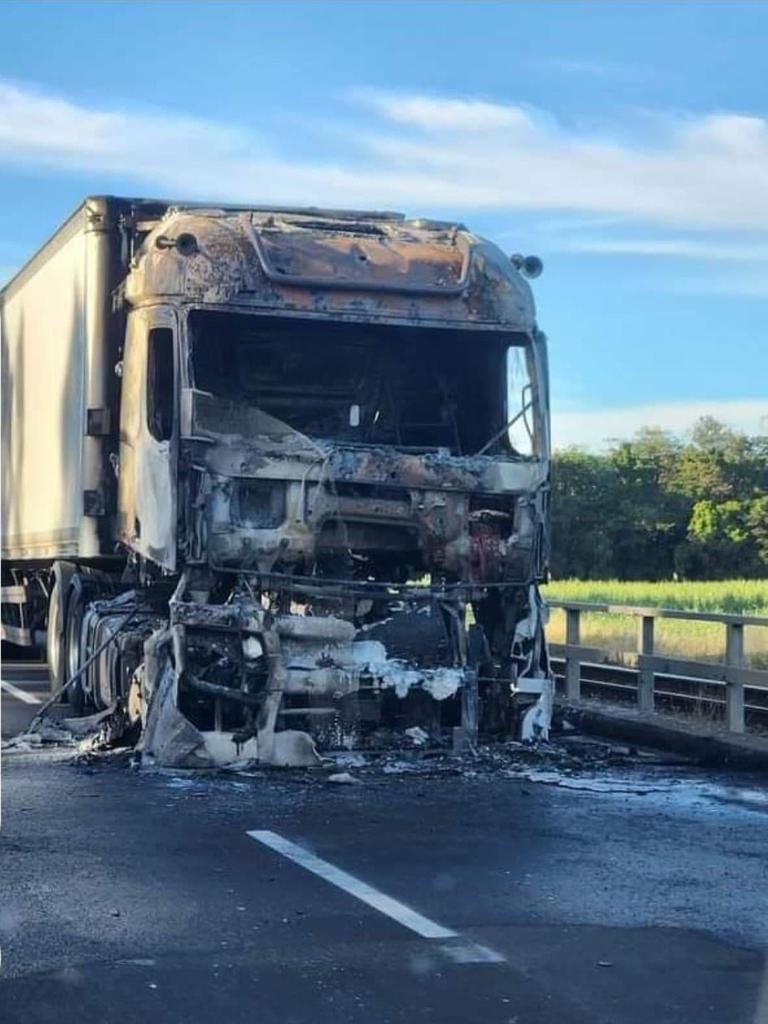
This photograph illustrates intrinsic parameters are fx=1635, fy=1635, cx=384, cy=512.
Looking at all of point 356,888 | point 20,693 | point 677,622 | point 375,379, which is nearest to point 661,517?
point 677,622

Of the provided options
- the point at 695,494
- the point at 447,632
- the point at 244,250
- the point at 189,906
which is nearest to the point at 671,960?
the point at 189,906

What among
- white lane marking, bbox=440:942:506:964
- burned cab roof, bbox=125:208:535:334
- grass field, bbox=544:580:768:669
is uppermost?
burned cab roof, bbox=125:208:535:334

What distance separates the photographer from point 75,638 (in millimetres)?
15008

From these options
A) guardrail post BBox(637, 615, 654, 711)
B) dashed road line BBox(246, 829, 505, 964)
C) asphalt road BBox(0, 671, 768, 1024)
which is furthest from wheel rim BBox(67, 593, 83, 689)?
dashed road line BBox(246, 829, 505, 964)

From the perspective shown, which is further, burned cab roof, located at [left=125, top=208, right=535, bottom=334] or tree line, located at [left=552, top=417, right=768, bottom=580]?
tree line, located at [left=552, top=417, right=768, bottom=580]

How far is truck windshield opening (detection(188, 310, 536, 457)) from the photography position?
1191 centimetres

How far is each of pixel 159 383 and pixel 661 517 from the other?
2212 inches

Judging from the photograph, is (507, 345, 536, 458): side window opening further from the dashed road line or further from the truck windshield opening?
the dashed road line

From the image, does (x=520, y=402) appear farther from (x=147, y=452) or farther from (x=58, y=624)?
(x=58, y=624)

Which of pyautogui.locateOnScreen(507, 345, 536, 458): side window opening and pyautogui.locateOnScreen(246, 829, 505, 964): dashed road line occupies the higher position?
pyautogui.locateOnScreen(507, 345, 536, 458): side window opening

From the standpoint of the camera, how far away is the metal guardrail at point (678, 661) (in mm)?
12148

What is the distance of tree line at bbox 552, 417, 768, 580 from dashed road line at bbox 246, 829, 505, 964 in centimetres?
5013

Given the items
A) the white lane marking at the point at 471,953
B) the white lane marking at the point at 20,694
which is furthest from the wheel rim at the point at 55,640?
the white lane marking at the point at 471,953

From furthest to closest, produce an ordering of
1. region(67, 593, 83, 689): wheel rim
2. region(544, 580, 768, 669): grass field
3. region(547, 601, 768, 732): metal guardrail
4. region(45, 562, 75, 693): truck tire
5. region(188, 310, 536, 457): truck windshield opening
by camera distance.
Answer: region(544, 580, 768, 669): grass field → region(45, 562, 75, 693): truck tire → region(67, 593, 83, 689): wheel rim → region(547, 601, 768, 732): metal guardrail → region(188, 310, 536, 457): truck windshield opening
